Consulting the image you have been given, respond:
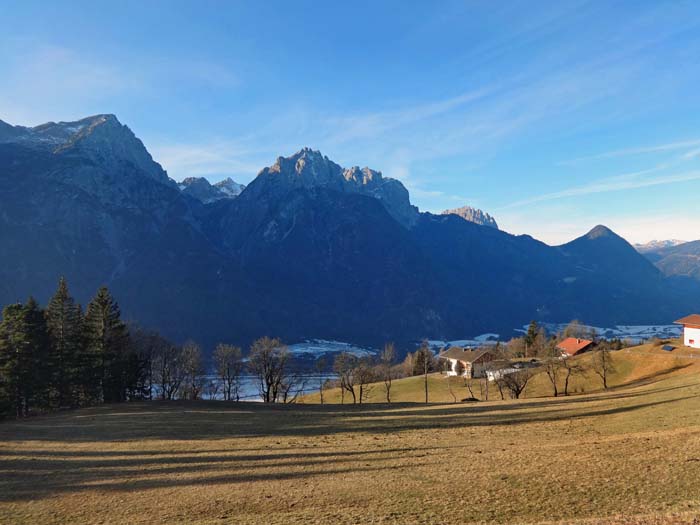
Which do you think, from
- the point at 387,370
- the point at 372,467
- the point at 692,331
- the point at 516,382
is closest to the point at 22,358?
the point at 372,467

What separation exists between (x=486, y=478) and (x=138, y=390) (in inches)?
3037

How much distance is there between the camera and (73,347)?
69000 mm

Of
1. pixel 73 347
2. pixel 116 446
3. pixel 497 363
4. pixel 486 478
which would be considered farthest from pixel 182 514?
pixel 497 363

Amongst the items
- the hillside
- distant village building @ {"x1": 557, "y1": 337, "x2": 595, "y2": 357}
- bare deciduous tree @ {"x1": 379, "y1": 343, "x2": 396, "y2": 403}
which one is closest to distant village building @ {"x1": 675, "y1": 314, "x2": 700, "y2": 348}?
the hillside

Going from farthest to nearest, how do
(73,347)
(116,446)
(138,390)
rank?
(138,390), (73,347), (116,446)

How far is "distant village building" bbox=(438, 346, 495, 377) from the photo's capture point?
4748 inches

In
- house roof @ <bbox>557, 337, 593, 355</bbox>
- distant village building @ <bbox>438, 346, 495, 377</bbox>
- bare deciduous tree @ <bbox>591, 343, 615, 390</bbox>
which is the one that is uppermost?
bare deciduous tree @ <bbox>591, 343, 615, 390</bbox>

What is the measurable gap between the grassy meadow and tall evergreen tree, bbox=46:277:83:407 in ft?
55.7

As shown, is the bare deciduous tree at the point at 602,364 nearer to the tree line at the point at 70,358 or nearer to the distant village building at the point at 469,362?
the distant village building at the point at 469,362

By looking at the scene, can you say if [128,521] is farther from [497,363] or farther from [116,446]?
[497,363]

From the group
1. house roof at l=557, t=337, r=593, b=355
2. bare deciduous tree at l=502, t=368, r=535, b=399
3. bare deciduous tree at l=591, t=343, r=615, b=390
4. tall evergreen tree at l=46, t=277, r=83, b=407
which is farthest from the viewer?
house roof at l=557, t=337, r=593, b=355

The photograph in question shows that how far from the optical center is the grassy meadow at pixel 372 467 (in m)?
19.7

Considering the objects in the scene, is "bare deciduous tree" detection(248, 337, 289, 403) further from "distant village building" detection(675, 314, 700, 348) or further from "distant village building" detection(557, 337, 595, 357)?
"distant village building" detection(557, 337, 595, 357)

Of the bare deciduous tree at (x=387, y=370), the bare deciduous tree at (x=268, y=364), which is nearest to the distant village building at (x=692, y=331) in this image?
the bare deciduous tree at (x=387, y=370)
